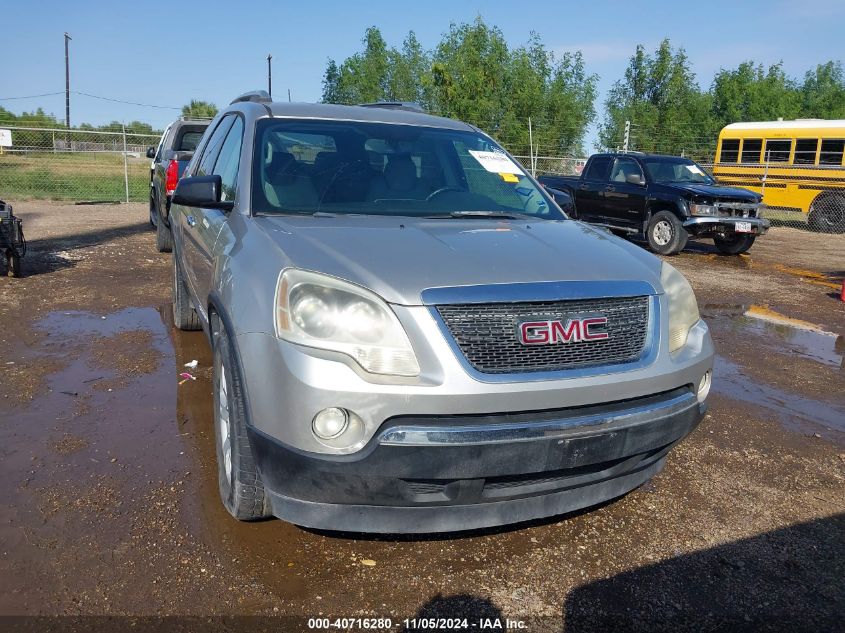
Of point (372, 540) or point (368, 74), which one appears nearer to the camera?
point (372, 540)

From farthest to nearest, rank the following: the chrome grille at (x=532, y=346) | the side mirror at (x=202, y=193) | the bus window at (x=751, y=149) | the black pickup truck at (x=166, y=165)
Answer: the bus window at (x=751, y=149) < the black pickup truck at (x=166, y=165) < the side mirror at (x=202, y=193) < the chrome grille at (x=532, y=346)

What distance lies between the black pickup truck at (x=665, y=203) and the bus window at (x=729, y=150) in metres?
8.63

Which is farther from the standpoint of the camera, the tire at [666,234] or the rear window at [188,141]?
the tire at [666,234]

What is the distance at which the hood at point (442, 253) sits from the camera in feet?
8.30

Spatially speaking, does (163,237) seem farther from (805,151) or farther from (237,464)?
(805,151)

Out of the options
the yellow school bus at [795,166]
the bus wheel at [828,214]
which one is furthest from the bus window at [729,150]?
the bus wheel at [828,214]

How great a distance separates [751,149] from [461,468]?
21.2m

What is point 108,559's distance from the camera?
9.06ft

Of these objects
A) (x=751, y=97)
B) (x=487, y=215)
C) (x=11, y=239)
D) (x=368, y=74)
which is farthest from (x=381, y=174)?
(x=751, y=97)

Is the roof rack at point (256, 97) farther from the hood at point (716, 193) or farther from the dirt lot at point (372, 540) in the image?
the hood at point (716, 193)

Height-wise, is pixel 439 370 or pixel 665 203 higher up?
pixel 665 203

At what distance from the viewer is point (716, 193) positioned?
1255cm

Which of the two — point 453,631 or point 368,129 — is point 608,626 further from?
point 368,129

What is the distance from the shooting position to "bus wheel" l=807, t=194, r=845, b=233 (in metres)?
18.0
